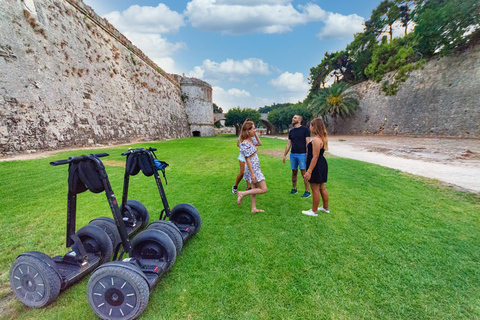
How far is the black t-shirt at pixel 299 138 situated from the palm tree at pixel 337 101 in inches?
1141

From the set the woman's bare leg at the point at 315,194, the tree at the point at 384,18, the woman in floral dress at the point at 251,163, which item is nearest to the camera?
the woman's bare leg at the point at 315,194

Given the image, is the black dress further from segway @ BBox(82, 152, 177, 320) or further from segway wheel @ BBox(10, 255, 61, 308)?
segway wheel @ BBox(10, 255, 61, 308)

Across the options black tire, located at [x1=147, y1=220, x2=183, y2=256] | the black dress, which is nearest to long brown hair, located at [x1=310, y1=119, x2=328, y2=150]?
the black dress

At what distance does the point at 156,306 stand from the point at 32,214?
3.84 m

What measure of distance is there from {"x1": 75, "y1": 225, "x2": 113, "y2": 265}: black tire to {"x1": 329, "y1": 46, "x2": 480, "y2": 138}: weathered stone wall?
83.7 feet

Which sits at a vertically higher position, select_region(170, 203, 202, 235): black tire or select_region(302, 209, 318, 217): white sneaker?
select_region(170, 203, 202, 235): black tire

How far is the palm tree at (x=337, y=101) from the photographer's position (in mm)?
30875

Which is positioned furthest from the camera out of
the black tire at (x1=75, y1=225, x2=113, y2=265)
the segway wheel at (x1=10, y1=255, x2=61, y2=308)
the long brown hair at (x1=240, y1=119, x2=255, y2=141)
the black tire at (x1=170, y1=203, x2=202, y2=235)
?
the long brown hair at (x1=240, y1=119, x2=255, y2=141)

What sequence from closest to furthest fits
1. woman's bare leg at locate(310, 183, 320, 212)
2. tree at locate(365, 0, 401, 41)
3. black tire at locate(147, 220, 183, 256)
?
black tire at locate(147, 220, 183, 256) < woman's bare leg at locate(310, 183, 320, 212) < tree at locate(365, 0, 401, 41)

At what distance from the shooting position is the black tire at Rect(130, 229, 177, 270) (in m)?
2.40

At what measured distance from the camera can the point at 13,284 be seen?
7.02 feet

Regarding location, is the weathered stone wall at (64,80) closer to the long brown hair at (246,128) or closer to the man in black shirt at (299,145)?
the long brown hair at (246,128)

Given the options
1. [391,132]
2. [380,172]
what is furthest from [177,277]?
[391,132]

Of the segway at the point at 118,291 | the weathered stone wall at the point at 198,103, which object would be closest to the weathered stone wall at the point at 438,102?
the segway at the point at 118,291
